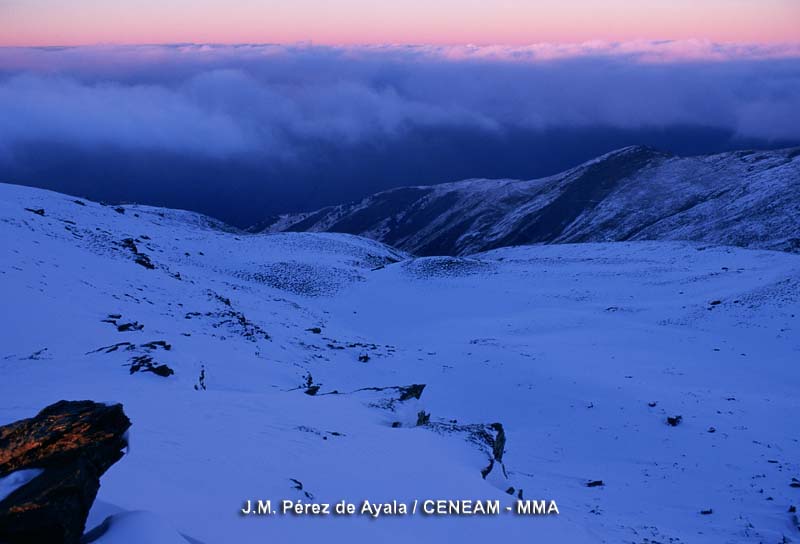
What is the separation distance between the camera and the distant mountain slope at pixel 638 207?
10200 cm

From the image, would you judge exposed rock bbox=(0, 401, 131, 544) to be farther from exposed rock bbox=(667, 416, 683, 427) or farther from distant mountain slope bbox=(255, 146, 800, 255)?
distant mountain slope bbox=(255, 146, 800, 255)

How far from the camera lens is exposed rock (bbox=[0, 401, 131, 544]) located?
714cm

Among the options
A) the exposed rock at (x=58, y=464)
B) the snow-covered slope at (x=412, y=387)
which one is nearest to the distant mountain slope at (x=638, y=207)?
the snow-covered slope at (x=412, y=387)

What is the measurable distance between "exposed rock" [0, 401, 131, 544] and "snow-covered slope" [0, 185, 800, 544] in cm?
74

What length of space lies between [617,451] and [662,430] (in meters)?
2.33

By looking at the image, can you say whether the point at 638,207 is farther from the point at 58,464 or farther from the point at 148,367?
the point at 58,464

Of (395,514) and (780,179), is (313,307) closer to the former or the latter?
(395,514)

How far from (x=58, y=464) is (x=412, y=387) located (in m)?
15.2

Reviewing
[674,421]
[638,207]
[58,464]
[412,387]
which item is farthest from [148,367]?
[638,207]

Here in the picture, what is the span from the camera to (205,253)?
5972 centimetres

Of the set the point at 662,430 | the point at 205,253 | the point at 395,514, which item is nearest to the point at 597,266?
the point at 662,430

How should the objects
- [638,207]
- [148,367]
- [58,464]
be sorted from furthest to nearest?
1. [638,207]
2. [148,367]
3. [58,464]

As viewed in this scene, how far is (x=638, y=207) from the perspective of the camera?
137125 mm

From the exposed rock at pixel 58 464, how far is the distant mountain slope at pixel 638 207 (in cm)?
9769
